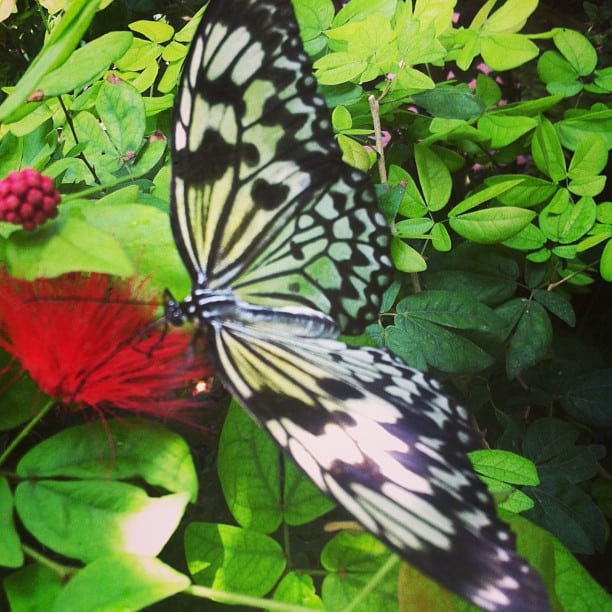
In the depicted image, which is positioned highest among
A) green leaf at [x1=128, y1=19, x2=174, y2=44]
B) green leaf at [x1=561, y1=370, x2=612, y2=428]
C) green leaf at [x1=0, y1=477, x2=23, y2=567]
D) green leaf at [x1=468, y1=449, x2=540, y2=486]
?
green leaf at [x1=128, y1=19, x2=174, y2=44]

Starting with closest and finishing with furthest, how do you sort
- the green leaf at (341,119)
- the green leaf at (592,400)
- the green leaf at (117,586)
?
the green leaf at (117,586) < the green leaf at (341,119) < the green leaf at (592,400)

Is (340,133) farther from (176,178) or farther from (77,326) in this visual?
(77,326)

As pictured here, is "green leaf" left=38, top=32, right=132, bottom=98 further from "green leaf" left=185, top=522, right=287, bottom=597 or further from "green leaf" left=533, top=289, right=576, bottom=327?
"green leaf" left=533, top=289, right=576, bottom=327

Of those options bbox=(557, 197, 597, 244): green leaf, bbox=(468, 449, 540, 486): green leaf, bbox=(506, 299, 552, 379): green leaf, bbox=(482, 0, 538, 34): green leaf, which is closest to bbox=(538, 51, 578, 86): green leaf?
bbox=(482, 0, 538, 34): green leaf

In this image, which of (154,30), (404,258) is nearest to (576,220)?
(404,258)

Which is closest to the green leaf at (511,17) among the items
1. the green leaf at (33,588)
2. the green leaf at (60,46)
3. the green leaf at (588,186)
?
the green leaf at (588,186)

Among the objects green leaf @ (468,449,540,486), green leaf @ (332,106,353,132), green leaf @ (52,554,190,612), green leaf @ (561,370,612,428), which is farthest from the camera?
green leaf @ (561,370,612,428)

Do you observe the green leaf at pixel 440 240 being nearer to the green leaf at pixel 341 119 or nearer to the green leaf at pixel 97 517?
the green leaf at pixel 341 119
